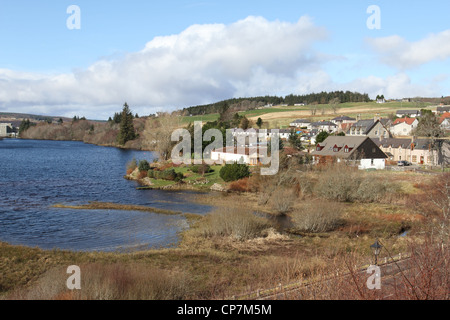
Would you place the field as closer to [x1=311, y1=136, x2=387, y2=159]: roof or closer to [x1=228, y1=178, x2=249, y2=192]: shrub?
[x1=311, y1=136, x2=387, y2=159]: roof

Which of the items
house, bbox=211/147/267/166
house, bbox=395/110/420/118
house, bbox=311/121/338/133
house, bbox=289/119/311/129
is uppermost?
house, bbox=395/110/420/118

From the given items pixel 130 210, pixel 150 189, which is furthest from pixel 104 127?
pixel 130 210

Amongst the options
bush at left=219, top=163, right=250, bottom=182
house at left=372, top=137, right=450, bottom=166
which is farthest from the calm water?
house at left=372, top=137, right=450, bottom=166

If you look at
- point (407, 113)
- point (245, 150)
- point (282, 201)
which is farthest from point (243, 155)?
point (407, 113)

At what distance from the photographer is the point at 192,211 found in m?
39.5

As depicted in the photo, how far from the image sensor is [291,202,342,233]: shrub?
32531 millimetres

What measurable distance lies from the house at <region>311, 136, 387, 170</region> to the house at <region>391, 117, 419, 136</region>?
47.5m

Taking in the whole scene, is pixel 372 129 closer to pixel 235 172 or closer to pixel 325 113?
pixel 235 172

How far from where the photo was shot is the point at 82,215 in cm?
3644

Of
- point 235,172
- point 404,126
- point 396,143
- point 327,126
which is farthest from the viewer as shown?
point 327,126

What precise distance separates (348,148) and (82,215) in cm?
4347

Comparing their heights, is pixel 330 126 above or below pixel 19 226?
above

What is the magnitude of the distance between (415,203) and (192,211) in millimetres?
22753
